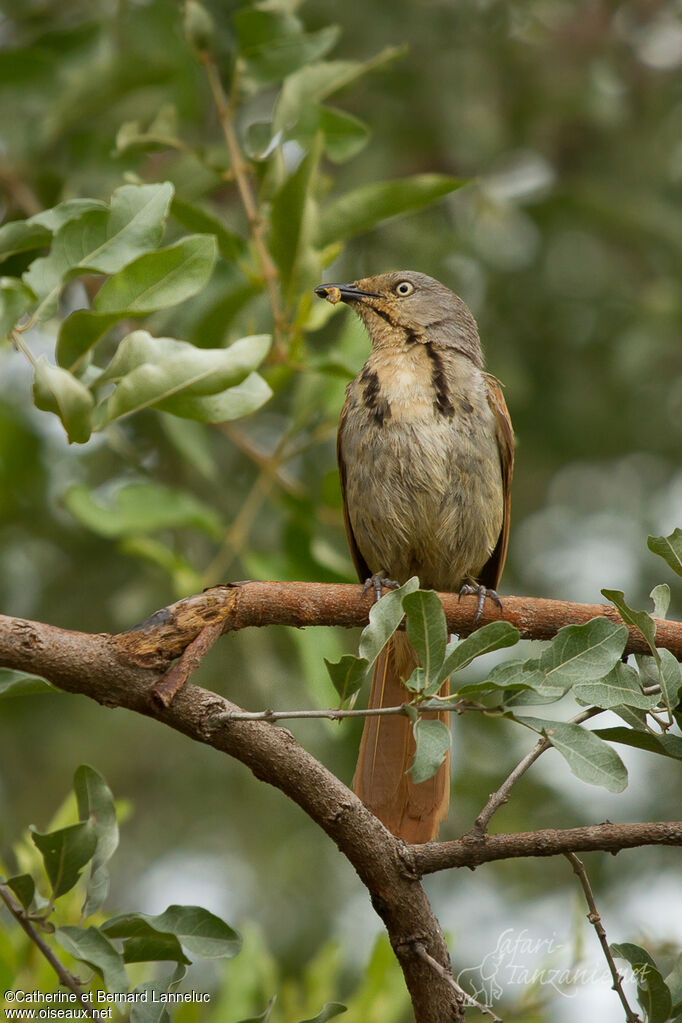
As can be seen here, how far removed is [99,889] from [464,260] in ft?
14.4

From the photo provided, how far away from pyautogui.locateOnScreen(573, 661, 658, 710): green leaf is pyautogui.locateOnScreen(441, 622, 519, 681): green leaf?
0.19m

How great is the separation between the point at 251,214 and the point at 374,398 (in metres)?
0.81

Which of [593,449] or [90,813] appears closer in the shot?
[90,813]

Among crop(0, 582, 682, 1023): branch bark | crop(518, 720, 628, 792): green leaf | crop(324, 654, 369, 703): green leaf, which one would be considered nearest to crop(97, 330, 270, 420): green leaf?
crop(0, 582, 682, 1023): branch bark

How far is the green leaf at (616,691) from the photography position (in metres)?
2.36

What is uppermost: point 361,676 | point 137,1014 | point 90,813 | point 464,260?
point 464,260

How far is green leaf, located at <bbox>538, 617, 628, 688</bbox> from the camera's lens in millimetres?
2316

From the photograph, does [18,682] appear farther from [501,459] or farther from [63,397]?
[501,459]

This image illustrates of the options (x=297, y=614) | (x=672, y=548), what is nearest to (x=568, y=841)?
(x=672, y=548)

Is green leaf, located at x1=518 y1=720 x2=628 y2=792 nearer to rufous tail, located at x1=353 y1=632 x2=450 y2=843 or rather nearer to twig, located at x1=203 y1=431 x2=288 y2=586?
rufous tail, located at x1=353 y1=632 x2=450 y2=843

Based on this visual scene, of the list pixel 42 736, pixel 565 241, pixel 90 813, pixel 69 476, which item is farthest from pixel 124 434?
pixel 90 813

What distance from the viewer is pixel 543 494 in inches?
267

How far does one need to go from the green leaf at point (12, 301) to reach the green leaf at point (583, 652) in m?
1.29

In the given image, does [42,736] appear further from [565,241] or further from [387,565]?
[565,241]
